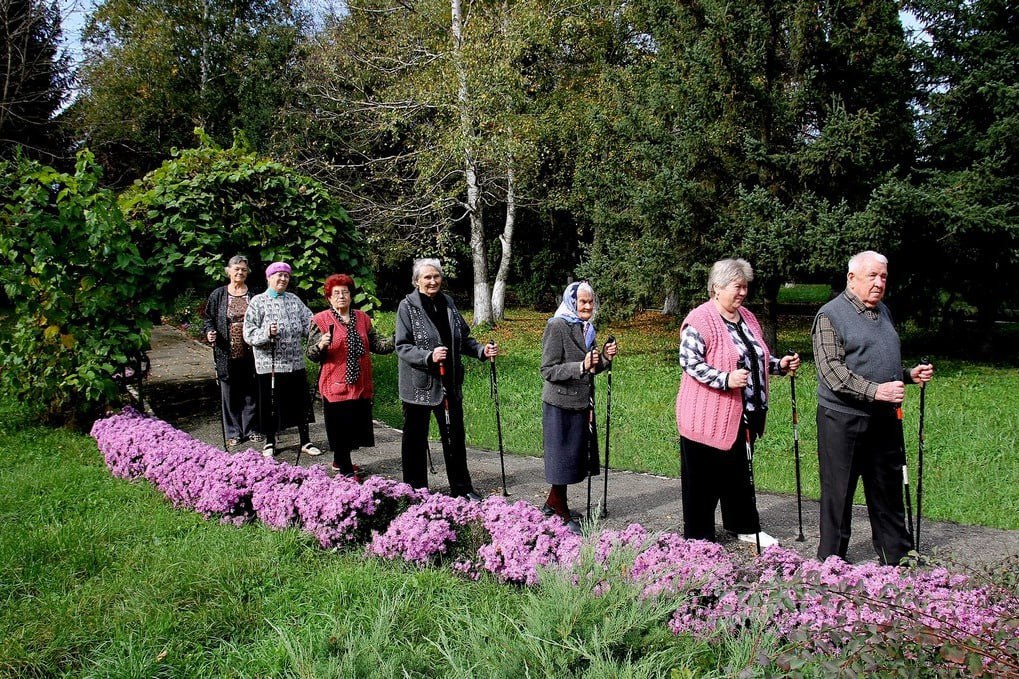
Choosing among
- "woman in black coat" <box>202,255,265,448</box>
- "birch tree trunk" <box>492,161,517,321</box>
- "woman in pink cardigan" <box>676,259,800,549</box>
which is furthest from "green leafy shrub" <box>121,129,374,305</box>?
"birch tree trunk" <box>492,161,517,321</box>

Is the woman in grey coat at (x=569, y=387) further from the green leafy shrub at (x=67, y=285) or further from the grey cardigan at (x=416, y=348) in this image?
the green leafy shrub at (x=67, y=285)

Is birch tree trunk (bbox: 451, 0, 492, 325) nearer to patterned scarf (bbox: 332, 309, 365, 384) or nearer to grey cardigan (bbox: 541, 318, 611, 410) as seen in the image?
patterned scarf (bbox: 332, 309, 365, 384)

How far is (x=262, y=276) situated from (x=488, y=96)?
8908 millimetres

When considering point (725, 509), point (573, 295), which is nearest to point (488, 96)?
point (573, 295)

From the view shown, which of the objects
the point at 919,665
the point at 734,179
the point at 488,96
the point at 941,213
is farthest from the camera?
the point at 488,96

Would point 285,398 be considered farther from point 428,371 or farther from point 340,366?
point 428,371

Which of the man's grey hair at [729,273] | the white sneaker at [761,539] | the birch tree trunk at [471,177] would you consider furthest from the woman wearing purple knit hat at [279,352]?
the birch tree trunk at [471,177]

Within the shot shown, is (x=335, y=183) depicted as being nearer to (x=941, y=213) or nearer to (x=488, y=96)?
(x=488, y=96)

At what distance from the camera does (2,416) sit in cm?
914

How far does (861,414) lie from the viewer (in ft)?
14.8

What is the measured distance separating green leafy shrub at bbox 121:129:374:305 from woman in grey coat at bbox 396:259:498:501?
3486mm

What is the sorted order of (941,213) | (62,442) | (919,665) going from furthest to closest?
(941,213) → (62,442) → (919,665)

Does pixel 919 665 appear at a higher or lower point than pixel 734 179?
lower

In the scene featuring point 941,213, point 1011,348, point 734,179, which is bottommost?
point 1011,348
